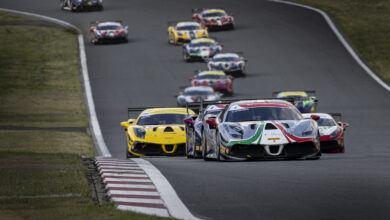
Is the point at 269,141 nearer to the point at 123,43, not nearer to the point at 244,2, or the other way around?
the point at 123,43

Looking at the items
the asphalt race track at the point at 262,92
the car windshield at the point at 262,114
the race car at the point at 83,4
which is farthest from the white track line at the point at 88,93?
the car windshield at the point at 262,114

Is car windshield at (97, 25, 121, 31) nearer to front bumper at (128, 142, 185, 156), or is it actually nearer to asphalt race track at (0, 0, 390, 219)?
asphalt race track at (0, 0, 390, 219)

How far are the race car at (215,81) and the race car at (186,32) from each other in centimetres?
1224

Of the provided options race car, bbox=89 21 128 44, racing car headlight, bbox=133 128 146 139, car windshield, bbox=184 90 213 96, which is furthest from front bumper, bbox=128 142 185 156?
race car, bbox=89 21 128 44

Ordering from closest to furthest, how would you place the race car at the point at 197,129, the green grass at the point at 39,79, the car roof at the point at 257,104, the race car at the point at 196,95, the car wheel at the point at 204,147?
the car roof at the point at 257,104, the car wheel at the point at 204,147, the race car at the point at 197,129, the green grass at the point at 39,79, the race car at the point at 196,95

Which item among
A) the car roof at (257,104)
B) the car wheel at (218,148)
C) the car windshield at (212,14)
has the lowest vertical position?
the car windshield at (212,14)

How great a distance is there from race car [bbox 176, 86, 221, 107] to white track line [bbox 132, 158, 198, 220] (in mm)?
27152

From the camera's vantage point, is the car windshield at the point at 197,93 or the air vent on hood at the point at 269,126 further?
the car windshield at the point at 197,93

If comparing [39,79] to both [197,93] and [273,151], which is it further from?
[273,151]

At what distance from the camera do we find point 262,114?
17.1 m

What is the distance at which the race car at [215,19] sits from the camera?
211ft

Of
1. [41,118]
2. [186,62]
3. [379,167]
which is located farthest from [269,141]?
[186,62]

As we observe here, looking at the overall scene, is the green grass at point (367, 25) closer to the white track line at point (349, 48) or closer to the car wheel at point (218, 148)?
the white track line at point (349, 48)

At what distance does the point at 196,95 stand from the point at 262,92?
182 inches
